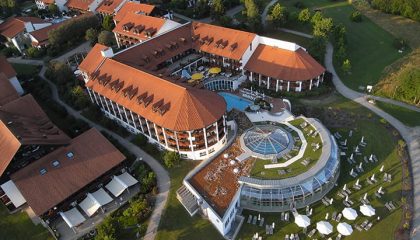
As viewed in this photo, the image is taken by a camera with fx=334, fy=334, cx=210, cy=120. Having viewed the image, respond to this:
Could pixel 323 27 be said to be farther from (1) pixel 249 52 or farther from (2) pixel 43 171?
(2) pixel 43 171

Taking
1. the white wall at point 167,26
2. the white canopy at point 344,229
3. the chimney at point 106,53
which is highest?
the chimney at point 106,53

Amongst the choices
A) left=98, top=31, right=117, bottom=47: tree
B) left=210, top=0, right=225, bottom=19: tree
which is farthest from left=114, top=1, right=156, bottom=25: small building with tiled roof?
left=210, top=0, right=225, bottom=19: tree

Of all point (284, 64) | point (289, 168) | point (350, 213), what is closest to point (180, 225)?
point (289, 168)

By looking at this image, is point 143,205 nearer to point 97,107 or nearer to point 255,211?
point 255,211

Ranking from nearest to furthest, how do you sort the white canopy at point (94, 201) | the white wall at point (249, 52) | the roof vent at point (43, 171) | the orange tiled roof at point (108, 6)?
1. the white canopy at point (94, 201)
2. the roof vent at point (43, 171)
3. the white wall at point (249, 52)
4. the orange tiled roof at point (108, 6)

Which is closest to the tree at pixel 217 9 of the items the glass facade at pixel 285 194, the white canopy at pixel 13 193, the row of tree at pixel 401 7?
the row of tree at pixel 401 7

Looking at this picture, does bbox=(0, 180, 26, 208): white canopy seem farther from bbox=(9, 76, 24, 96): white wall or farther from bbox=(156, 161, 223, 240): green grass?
bbox=(9, 76, 24, 96): white wall

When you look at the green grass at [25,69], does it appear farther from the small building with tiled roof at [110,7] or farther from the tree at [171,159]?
the tree at [171,159]

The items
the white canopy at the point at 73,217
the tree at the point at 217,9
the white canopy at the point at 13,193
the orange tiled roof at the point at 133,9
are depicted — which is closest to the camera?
the white canopy at the point at 73,217
